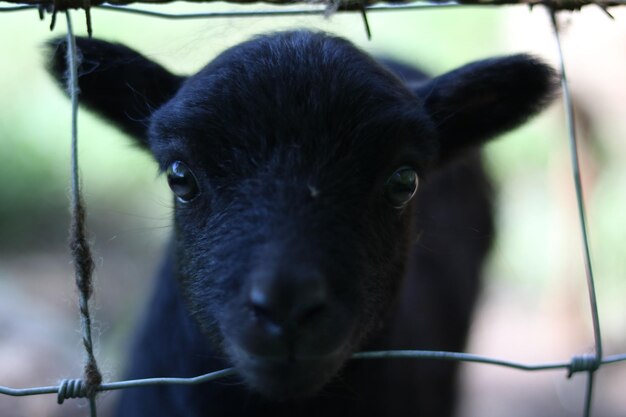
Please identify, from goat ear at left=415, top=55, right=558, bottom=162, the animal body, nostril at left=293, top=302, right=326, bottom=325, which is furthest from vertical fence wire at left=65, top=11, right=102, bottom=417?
goat ear at left=415, top=55, right=558, bottom=162

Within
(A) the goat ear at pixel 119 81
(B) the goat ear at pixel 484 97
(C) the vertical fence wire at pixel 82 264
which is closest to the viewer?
(C) the vertical fence wire at pixel 82 264

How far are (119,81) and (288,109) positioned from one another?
0.84 m

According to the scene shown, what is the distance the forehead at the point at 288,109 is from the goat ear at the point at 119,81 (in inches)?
10.9

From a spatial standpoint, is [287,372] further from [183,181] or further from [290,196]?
[183,181]

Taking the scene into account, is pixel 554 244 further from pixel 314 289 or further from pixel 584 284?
pixel 314 289

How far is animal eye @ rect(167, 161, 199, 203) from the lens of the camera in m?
2.22

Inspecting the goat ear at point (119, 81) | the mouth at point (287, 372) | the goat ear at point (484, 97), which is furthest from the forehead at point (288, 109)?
the mouth at point (287, 372)

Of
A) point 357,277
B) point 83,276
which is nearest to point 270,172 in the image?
point 357,277

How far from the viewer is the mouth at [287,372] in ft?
Answer: 6.12

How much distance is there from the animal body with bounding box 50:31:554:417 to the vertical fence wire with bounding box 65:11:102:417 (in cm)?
39

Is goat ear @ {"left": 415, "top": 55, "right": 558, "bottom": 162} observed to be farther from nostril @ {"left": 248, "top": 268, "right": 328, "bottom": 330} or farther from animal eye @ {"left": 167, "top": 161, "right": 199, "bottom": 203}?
nostril @ {"left": 248, "top": 268, "right": 328, "bottom": 330}

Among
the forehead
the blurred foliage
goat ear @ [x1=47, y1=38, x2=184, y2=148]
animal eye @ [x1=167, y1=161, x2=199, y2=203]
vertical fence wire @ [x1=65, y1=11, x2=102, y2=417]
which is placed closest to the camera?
vertical fence wire @ [x1=65, y1=11, x2=102, y2=417]

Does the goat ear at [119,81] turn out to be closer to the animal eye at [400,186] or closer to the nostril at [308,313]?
the animal eye at [400,186]

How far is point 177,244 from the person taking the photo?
2.47 metres
